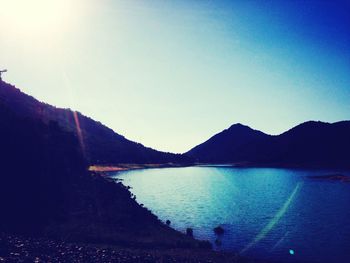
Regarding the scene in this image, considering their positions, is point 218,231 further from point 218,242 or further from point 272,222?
point 272,222

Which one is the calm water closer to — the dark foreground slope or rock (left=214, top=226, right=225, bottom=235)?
rock (left=214, top=226, right=225, bottom=235)

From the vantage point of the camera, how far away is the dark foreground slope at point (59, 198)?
4112 centimetres

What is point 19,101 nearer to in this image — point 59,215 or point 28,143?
point 28,143

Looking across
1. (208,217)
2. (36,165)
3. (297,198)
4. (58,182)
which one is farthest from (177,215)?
(297,198)

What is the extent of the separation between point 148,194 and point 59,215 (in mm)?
57108

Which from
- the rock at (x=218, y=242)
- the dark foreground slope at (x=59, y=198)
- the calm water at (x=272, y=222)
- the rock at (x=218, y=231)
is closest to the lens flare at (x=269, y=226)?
the calm water at (x=272, y=222)

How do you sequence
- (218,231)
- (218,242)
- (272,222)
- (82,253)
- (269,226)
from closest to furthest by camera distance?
(82,253) → (218,242) → (218,231) → (269,226) → (272,222)

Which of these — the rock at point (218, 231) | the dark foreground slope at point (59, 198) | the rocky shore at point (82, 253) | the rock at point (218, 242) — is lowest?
the rock at point (218, 242)

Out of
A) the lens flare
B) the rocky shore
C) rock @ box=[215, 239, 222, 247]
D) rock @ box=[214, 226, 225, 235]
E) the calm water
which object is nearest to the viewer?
the rocky shore

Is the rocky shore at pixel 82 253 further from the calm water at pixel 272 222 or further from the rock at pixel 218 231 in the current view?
the rock at pixel 218 231

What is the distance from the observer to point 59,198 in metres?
52.7

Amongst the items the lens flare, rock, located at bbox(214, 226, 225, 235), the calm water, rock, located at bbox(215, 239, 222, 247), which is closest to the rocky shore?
rock, located at bbox(215, 239, 222, 247)

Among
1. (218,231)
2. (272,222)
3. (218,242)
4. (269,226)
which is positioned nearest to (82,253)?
(218,242)

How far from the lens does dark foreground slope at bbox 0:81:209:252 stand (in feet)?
135
